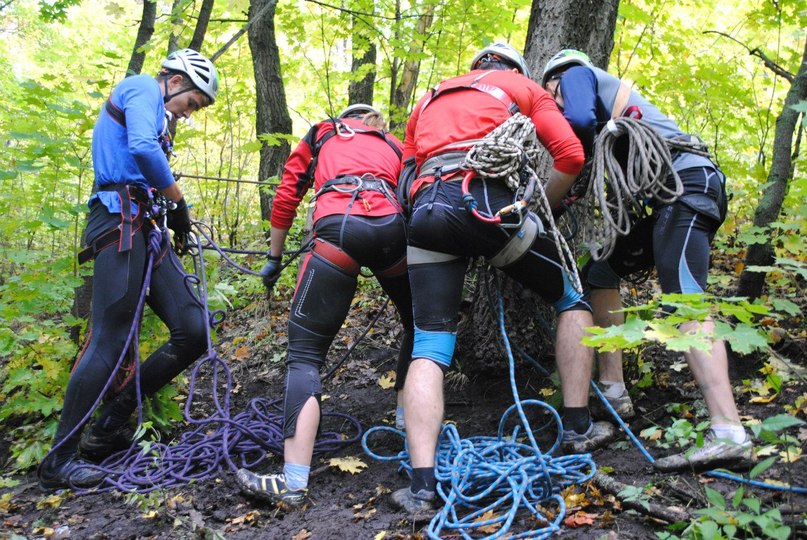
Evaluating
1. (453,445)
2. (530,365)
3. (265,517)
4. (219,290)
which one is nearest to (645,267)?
(530,365)

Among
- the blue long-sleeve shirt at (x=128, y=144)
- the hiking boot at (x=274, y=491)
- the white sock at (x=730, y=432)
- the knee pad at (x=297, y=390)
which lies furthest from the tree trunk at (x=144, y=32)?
the white sock at (x=730, y=432)

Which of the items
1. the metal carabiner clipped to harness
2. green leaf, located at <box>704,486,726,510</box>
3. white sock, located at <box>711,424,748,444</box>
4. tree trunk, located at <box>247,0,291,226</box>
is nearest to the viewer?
green leaf, located at <box>704,486,726,510</box>

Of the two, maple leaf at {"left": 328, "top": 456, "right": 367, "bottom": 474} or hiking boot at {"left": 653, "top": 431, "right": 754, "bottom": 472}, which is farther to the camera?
maple leaf at {"left": 328, "top": 456, "right": 367, "bottom": 474}

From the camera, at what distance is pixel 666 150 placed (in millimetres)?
2963

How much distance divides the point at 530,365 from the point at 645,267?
1014 mm

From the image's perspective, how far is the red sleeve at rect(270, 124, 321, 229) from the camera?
3.68 meters

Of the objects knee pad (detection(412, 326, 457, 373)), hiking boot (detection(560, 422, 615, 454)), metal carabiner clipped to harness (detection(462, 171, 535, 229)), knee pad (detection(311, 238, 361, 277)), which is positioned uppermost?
metal carabiner clipped to harness (detection(462, 171, 535, 229))

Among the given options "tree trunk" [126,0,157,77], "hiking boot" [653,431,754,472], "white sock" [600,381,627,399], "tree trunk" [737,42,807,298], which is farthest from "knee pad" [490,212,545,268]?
"tree trunk" [126,0,157,77]

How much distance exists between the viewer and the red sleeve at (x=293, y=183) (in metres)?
3.68

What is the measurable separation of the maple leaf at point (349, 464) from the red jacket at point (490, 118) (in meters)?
1.53

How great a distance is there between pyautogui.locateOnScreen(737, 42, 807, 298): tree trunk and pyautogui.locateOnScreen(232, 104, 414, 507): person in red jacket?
235cm

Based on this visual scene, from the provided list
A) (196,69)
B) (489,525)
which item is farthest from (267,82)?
(489,525)

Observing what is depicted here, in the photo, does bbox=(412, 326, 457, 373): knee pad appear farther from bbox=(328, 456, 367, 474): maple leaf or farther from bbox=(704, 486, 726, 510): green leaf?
bbox=(704, 486, 726, 510): green leaf

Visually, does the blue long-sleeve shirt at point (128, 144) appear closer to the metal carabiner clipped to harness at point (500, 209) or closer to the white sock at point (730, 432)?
the metal carabiner clipped to harness at point (500, 209)
